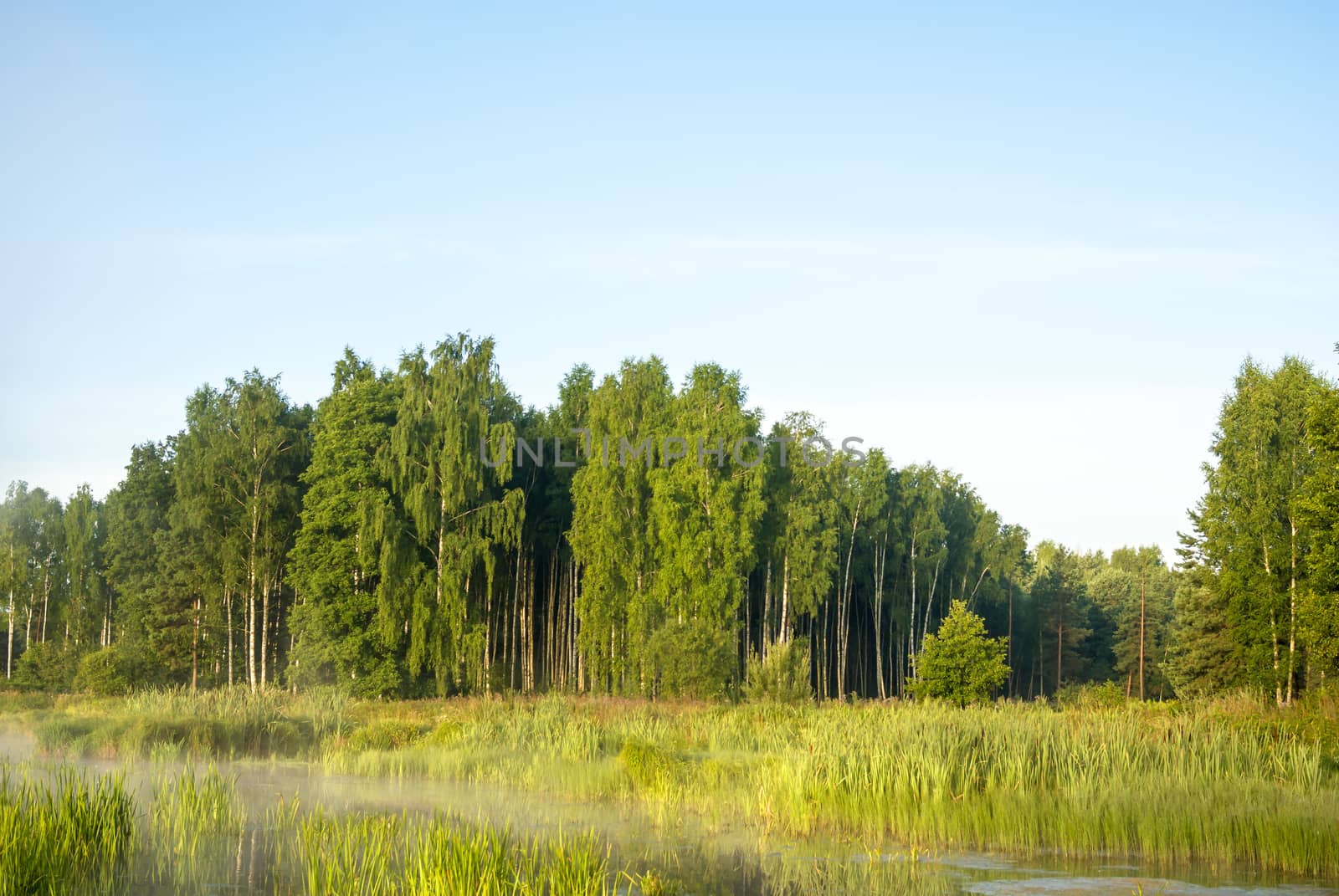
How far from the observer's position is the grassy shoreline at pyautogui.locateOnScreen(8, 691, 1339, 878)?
1409cm

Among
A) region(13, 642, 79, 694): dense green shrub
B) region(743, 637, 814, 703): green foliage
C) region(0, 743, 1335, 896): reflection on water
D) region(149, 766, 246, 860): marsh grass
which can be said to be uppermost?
region(149, 766, 246, 860): marsh grass

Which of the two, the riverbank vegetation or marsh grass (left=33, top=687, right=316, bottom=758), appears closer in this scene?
the riverbank vegetation

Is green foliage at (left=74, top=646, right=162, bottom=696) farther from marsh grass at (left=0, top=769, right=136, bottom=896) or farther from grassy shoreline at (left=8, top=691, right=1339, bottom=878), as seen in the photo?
marsh grass at (left=0, top=769, right=136, bottom=896)

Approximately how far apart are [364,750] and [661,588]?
22488 mm

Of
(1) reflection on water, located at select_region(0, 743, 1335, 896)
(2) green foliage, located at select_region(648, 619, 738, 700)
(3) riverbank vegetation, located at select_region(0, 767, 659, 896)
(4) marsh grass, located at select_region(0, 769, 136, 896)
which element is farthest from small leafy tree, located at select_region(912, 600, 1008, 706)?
(4) marsh grass, located at select_region(0, 769, 136, 896)

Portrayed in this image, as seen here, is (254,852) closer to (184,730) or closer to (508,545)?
(184,730)

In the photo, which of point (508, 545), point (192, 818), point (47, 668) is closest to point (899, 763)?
point (192, 818)

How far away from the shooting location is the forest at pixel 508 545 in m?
43.6

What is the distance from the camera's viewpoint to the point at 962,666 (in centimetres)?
3628

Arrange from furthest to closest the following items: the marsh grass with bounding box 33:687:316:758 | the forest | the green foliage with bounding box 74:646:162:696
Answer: the green foliage with bounding box 74:646:162:696 → the forest → the marsh grass with bounding box 33:687:316:758

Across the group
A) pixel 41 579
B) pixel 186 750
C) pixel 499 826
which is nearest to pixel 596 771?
pixel 499 826

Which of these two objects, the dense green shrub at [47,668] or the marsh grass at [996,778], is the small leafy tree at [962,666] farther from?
the dense green shrub at [47,668]

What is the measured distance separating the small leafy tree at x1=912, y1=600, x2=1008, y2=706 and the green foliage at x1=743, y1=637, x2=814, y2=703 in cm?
369

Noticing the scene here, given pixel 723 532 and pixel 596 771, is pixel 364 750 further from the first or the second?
pixel 723 532
